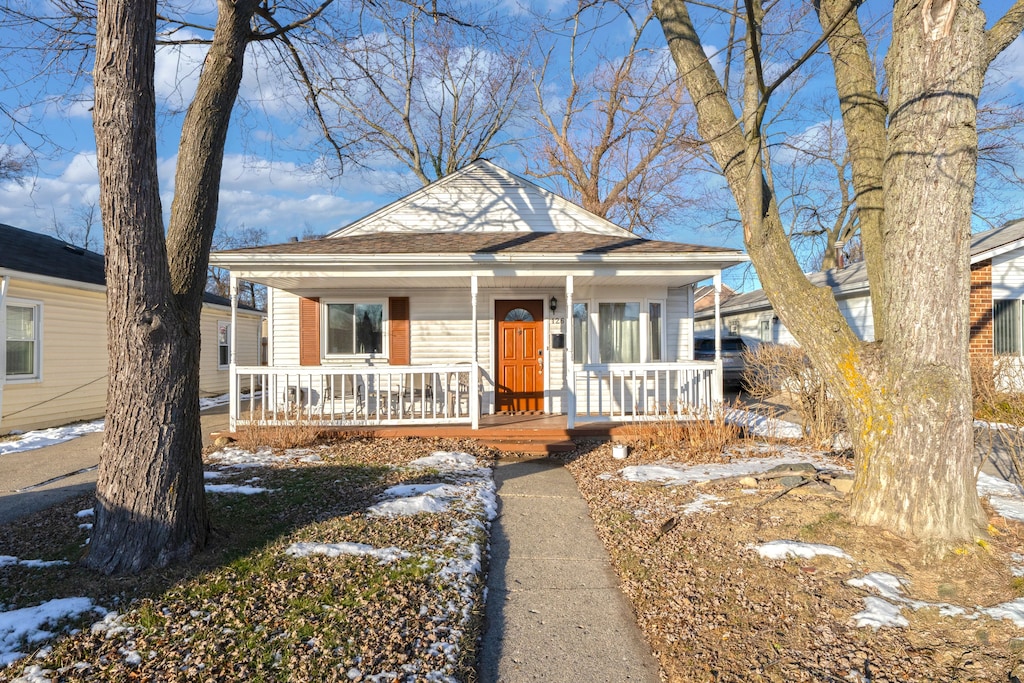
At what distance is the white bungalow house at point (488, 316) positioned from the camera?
9.03 meters

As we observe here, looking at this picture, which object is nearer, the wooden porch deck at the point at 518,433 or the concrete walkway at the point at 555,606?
the concrete walkway at the point at 555,606

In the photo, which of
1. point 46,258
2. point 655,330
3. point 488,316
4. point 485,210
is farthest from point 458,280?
point 46,258

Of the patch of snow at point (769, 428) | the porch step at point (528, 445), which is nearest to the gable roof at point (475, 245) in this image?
the patch of snow at point (769, 428)

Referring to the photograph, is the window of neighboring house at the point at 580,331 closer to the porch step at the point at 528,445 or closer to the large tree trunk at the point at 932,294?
the porch step at the point at 528,445

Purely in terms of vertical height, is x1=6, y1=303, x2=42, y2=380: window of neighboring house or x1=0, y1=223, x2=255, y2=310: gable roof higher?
x1=0, y1=223, x2=255, y2=310: gable roof

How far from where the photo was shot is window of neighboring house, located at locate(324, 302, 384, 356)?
10133 mm

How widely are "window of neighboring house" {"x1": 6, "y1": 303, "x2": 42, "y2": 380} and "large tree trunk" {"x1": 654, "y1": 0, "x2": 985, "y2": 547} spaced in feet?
40.4

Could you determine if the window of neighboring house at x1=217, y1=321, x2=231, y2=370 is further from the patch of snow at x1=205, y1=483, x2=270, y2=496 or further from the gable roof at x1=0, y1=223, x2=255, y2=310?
the patch of snow at x1=205, y1=483, x2=270, y2=496

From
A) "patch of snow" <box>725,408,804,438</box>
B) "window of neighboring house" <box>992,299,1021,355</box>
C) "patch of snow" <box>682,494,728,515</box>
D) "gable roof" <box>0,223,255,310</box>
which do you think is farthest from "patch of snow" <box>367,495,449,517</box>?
"window of neighboring house" <box>992,299,1021,355</box>

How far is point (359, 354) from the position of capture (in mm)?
10117

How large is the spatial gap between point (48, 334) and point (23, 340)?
1.42 ft

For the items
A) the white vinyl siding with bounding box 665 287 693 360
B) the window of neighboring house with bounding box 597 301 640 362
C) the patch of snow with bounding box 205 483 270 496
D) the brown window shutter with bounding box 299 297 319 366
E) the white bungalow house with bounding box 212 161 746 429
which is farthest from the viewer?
the white vinyl siding with bounding box 665 287 693 360

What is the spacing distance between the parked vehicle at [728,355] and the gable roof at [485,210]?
568cm

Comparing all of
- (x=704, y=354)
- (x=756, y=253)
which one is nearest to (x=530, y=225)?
(x=756, y=253)
